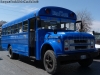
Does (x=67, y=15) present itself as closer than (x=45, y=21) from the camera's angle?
No

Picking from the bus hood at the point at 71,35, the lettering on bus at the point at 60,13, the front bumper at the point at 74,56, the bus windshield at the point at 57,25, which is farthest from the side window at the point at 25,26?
the front bumper at the point at 74,56

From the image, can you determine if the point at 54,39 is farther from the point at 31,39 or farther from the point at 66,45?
the point at 31,39

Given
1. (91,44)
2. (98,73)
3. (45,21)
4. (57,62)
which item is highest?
(45,21)

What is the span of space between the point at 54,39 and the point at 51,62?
3.00ft

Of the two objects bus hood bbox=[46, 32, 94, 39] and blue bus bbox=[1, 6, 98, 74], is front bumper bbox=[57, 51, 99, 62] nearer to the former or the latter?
blue bus bbox=[1, 6, 98, 74]

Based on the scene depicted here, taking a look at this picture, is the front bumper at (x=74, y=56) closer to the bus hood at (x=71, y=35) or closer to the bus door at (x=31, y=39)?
the bus hood at (x=71, y=35)

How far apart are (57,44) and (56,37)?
11.2 inches

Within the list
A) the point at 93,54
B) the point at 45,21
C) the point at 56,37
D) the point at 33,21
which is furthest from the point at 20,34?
the point at 93,54

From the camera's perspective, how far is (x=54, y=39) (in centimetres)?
692

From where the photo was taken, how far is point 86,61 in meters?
8.20

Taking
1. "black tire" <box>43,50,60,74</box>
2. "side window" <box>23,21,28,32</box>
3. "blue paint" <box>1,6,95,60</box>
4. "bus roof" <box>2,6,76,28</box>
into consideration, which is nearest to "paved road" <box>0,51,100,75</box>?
"black tire" <box>43,50,60,74</box>

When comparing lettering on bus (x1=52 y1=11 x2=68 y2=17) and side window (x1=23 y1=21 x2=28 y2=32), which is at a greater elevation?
lettering on bus (x1=52 y1=11 x2=68 y2=17)

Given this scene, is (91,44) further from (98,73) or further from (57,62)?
(57,62)

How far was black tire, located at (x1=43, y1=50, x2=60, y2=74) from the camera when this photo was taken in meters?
6.60
